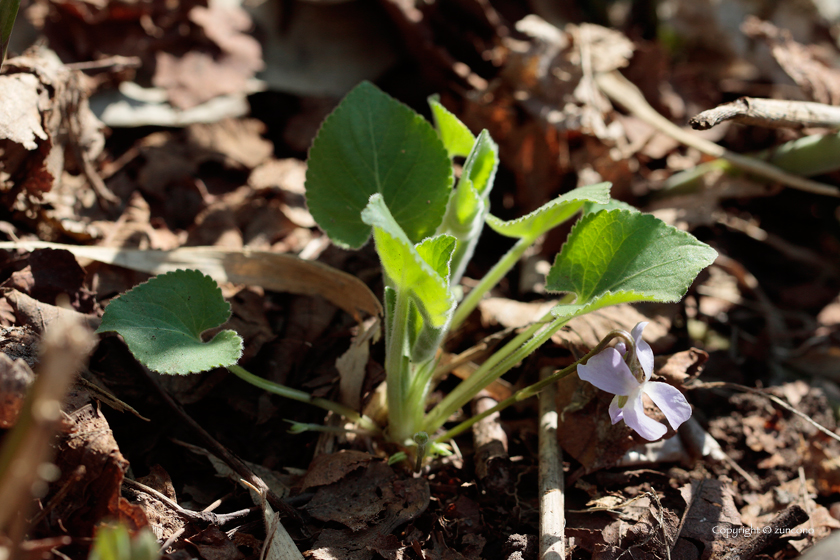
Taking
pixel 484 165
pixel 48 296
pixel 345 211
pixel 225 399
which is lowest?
pixel 225 399

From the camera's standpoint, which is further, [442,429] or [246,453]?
[442,429]

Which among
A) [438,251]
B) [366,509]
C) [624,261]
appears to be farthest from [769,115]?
[366,509]

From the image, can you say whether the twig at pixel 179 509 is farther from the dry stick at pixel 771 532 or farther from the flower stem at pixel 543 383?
the dry stick at pixel 771 532

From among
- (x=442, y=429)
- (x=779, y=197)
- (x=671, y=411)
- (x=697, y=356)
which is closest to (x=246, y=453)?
(x=442, y=429)

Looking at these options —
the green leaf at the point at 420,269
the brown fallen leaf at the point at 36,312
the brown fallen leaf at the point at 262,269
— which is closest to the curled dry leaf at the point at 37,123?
the brown fallen leaf at the point at 262,269

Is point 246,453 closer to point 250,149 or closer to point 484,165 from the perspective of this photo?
point 484,165

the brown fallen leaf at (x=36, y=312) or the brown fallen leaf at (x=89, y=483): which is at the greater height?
the brown fallen leaf at (x=36, y=312)

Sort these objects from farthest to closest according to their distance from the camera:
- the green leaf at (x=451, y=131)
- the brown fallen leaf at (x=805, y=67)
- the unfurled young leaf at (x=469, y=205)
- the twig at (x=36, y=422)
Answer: the brown fallen leaf at (x=805, y=67), the green leaf at (x=451, y=131), the unfurled young leaf at (x=469, y=205), the twig at (x=36, y=422)
